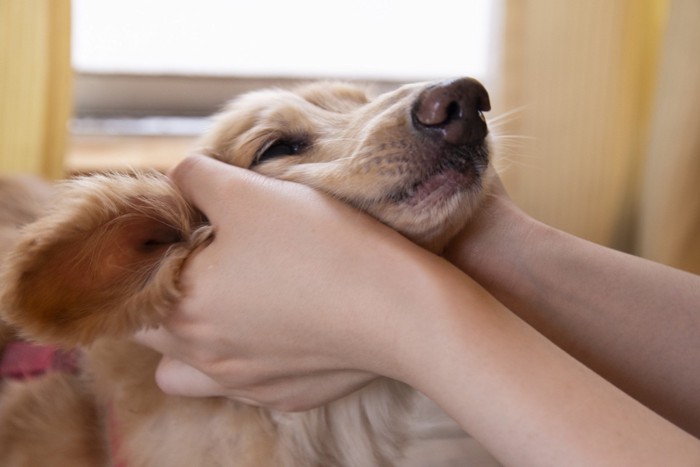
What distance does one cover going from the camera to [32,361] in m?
1.07

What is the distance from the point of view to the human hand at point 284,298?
2.54ft

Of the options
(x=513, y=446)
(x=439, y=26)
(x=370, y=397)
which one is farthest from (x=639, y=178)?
(x=513, y=446)

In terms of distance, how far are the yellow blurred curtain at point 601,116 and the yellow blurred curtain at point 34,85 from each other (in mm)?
1366

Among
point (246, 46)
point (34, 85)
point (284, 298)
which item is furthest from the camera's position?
point (246, 46)

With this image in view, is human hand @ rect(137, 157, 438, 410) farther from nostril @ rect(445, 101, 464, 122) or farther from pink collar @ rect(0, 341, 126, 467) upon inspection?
pink collar @ rect(0, 341, 126, 467)

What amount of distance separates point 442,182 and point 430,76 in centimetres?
199

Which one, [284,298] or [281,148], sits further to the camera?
[281,148]

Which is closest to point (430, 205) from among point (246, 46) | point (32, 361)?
point (32, 361)

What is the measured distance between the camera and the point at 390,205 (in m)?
Result: 0.85

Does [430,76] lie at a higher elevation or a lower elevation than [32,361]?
higher

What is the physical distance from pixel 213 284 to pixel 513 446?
420 mm

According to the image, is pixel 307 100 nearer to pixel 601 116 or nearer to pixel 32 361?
pixel 32 361

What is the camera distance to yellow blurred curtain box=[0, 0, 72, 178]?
5.36 feet

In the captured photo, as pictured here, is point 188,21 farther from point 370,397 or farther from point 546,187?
point 370,397
